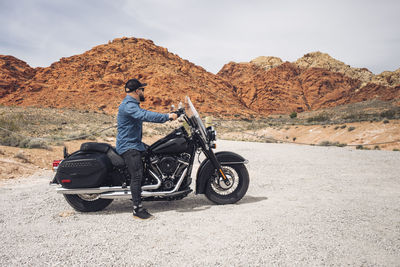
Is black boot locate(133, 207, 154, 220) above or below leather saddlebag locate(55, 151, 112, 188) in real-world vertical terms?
below

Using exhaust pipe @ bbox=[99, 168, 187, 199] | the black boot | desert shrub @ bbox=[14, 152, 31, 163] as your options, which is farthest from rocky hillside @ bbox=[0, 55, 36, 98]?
the black boot

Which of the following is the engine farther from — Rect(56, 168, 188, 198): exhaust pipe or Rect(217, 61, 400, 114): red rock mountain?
Rect(217, 61, 400, 114): red rock mountain

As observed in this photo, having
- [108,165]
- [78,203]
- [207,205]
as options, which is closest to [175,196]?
[207,205]

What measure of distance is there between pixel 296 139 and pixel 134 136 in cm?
2541

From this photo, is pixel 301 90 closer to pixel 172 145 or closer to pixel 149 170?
pixel 172 145

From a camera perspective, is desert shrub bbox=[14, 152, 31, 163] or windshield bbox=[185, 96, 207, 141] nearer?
windshield bbox=[185, 96, 207, 141]

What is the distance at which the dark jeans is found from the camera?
379 cm

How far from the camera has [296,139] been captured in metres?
26.6

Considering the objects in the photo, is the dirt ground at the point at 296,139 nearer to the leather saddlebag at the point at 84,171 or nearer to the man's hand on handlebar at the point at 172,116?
the leather saddlebag at the point at 84,171

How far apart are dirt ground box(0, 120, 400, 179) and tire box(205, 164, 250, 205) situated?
4280 mm

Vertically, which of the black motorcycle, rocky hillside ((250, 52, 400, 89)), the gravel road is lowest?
the gravel road

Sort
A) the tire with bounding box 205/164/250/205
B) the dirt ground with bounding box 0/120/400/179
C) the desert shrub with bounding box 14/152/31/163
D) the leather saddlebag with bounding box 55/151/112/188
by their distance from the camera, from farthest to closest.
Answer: the desert shrub with bounding box 14/152/31/163 → the dirt ground with bounding box 0/120/400/179 → the tire with bounding box 205/164/250/205 → the leather saddlebag with bounding box 55/151/112/188

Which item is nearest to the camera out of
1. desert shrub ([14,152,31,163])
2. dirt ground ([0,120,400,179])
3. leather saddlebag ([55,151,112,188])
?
leather saddlebag ([55,151,112,188])

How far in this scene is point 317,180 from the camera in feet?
21.1
